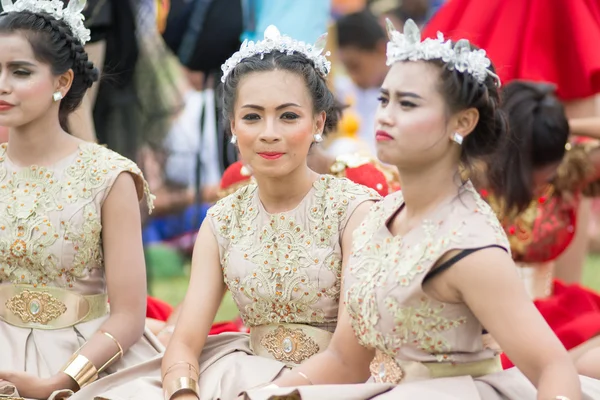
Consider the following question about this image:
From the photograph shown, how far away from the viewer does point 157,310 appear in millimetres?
4410

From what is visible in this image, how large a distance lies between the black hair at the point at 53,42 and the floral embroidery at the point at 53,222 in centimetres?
29

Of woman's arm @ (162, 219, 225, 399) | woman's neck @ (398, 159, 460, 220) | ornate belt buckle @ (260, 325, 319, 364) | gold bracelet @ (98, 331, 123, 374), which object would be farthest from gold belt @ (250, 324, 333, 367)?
woman's neck @ (398, 159, 460, 220)

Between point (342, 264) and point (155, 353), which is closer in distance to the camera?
point (342, 264)

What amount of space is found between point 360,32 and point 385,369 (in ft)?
16.8

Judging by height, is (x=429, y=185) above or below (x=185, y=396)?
above

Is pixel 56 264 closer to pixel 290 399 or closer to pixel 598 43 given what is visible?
pixel 290 399

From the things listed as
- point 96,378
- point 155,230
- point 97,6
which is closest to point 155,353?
point 96,378

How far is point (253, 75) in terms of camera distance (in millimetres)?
3219

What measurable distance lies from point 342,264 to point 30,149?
110 cm

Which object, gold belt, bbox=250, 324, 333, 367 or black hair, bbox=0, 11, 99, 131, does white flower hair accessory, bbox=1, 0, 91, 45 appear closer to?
black hair, bbox=0, 11, 99, 131

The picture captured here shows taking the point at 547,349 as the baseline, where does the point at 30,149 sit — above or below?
above

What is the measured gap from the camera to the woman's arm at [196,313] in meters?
3.07

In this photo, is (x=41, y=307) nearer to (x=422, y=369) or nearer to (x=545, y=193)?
(x=422, y=369)

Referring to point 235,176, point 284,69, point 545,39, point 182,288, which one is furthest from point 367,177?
point 182,288
